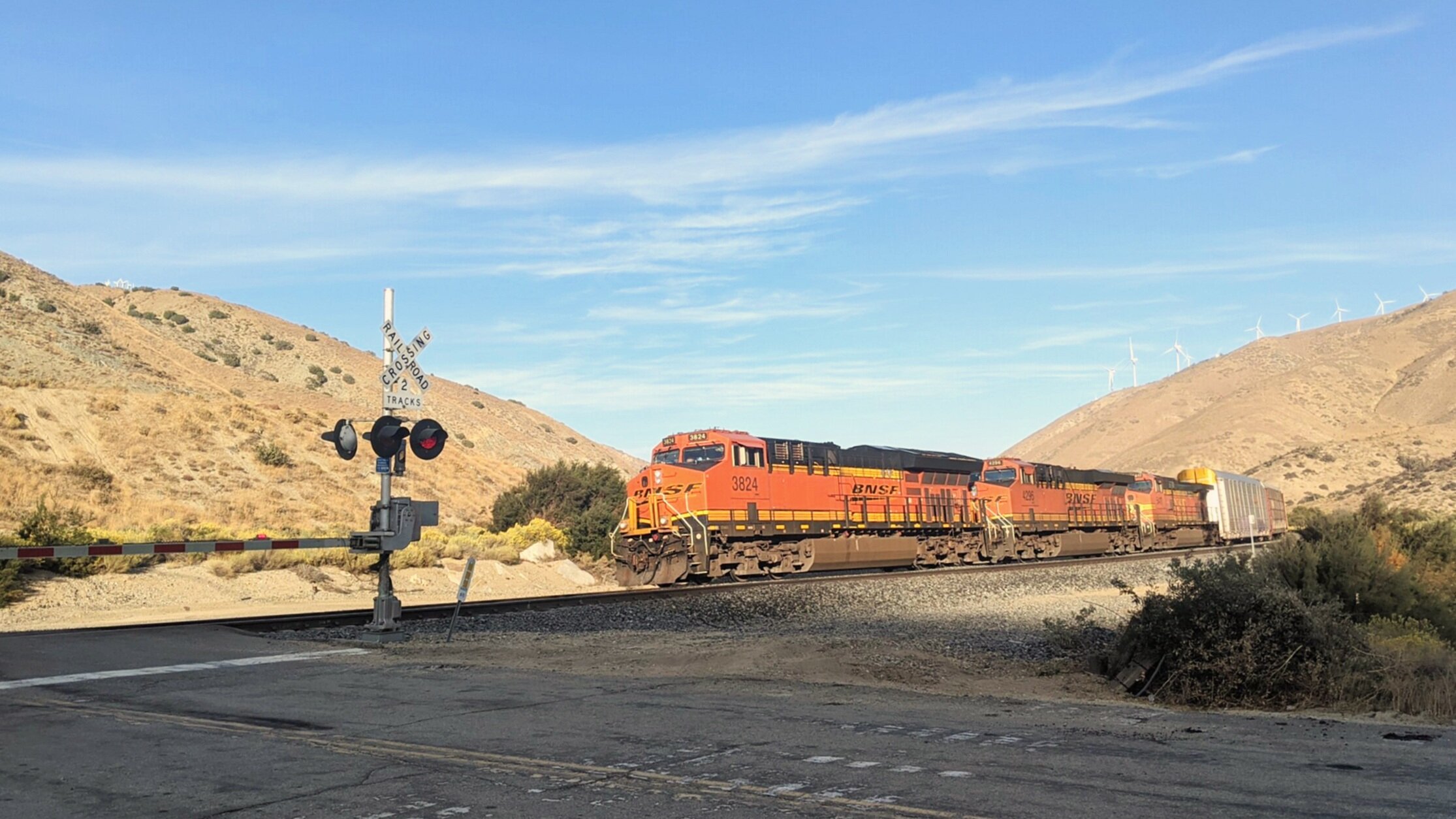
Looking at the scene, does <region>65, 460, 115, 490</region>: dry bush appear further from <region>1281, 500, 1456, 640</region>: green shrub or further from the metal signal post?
<region>1281, 500, 1456, 640</region>: green shrub

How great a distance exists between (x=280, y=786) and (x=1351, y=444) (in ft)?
363

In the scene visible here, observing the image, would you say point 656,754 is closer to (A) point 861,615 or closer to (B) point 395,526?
(B) point 395,526

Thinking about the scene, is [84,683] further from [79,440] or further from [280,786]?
[79,440]

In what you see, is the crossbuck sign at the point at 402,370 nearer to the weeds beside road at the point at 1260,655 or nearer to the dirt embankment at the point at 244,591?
the dirt embankment at the point at 244,591

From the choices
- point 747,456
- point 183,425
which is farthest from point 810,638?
point 183,425

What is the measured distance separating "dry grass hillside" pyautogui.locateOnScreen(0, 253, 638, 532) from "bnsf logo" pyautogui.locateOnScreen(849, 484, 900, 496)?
A: 21664mm

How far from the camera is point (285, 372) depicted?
81.2m

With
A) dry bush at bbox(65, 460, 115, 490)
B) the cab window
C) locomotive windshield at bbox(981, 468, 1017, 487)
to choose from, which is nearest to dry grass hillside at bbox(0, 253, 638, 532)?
dry bush at bbox(65, 460, 115, 490)

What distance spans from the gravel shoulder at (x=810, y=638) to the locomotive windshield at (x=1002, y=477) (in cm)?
1400

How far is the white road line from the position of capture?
10586 millimetres

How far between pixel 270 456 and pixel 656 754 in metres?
45.7

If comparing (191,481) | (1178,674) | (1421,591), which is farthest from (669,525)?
(191,481)

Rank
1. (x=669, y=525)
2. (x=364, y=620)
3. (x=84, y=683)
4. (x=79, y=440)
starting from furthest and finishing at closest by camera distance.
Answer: (x=79, y=440), (x=669, y=525), (x=364, y=620), (x=84, y=683)

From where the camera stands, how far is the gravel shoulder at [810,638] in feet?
36.3
